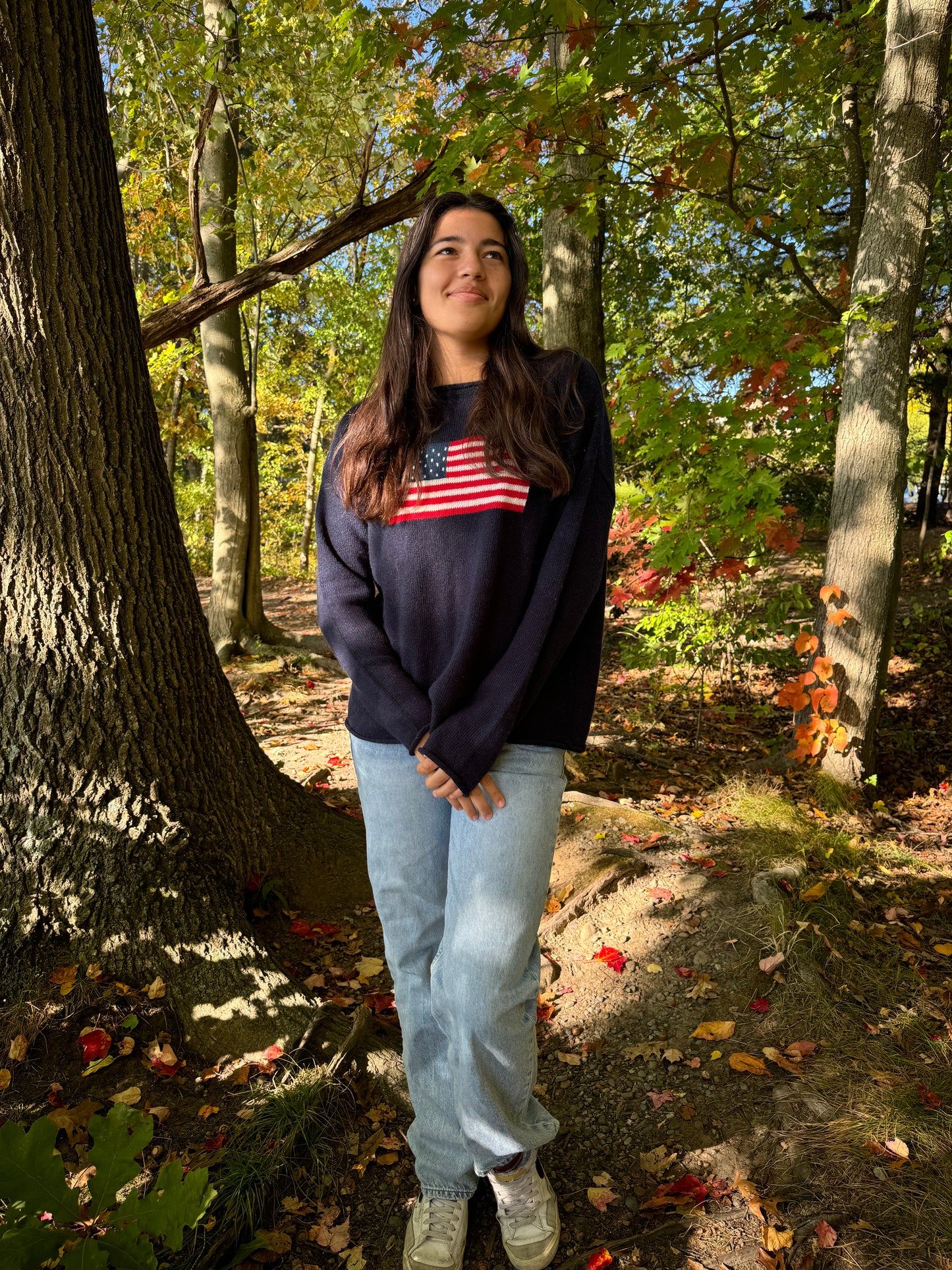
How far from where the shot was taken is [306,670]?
737cm

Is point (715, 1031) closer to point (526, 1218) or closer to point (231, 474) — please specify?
point (526, 1218)

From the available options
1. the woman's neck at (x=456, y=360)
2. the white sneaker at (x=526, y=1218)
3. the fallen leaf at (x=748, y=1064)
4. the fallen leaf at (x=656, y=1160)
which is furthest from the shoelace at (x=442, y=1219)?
the woman's neck at (x=456, y=360)

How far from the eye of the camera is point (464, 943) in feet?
5.69

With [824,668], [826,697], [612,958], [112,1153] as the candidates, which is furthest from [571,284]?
[112,1153]

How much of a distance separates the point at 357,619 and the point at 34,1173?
3.89 ft

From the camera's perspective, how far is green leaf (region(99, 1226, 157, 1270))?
1.42 m

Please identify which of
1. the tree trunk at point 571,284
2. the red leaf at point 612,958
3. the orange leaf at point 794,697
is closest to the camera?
the red leaf at point 612,958

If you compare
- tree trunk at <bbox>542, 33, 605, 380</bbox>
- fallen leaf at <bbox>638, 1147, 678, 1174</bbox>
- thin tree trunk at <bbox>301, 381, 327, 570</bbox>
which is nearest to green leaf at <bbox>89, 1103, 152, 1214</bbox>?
fallen leaf at <bbox>638, 1147, 678, 1174</bbox>

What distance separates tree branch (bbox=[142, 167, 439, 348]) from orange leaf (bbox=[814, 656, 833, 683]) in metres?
3.45

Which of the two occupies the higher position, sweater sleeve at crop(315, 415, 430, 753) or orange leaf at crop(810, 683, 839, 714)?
sweater sleeve at crop(315, 415, 430, 753)

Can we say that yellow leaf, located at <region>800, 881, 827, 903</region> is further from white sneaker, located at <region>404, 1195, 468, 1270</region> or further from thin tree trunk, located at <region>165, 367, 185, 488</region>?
thin tree trunk, located at <region>165, 367, 185, 488</region>

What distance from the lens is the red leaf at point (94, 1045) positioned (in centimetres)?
218

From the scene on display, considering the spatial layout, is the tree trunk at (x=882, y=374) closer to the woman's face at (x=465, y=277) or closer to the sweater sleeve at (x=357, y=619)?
the woman's face at (x=465, y=277)

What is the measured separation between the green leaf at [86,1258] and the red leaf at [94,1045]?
2.79 feet
